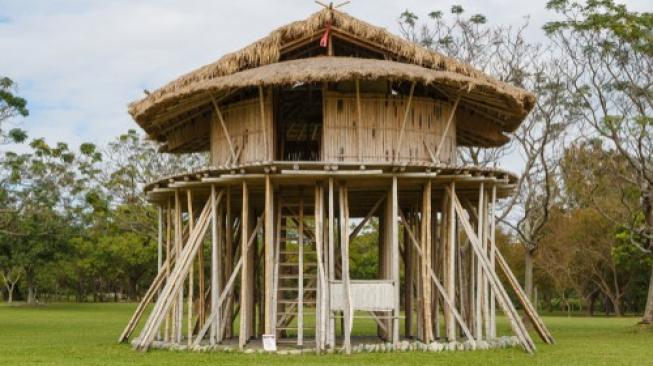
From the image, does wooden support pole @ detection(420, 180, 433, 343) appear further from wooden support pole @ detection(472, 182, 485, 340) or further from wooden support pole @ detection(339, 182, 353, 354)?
wooden support pole @ detection(339, 182, 353, 354)

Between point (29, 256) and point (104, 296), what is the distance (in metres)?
42.5

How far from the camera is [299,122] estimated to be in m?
29.4

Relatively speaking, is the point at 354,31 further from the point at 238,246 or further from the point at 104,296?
the point at 104,296

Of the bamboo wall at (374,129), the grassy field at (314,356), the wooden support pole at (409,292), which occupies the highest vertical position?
the bamboo wall at (374,129)

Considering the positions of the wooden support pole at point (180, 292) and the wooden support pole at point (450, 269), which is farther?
the wooden support pole at point (180, 292)

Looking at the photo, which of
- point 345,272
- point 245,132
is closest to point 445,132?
point 345,272

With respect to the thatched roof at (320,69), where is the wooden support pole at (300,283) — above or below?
below

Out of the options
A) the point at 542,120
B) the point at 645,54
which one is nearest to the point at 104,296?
the point at 542,120

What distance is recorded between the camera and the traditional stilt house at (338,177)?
73.6ft

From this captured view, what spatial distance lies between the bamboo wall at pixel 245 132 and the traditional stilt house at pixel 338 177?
0.14 feet

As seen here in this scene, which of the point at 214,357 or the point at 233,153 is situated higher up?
the point at 233,153

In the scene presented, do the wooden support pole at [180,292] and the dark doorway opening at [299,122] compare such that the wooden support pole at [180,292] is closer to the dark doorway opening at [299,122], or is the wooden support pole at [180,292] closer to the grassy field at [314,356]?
the grassy field at [314,356]

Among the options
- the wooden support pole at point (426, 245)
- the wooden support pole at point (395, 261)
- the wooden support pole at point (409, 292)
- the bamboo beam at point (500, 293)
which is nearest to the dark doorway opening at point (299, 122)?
the wooden support pole at point (409, 292)

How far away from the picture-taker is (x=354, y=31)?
24922 millimetres
